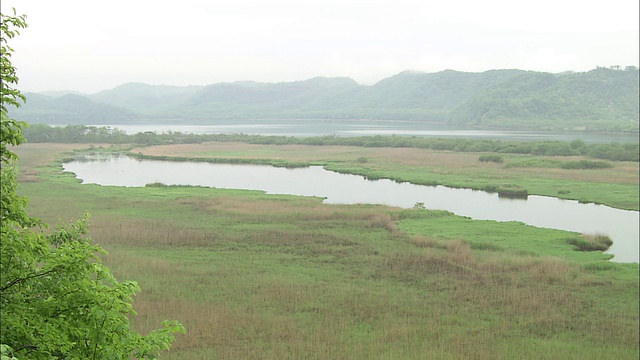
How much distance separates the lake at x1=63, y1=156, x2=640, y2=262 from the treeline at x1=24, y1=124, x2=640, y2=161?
44.9m

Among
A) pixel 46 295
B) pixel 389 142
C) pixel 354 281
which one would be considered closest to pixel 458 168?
pixel 389 142

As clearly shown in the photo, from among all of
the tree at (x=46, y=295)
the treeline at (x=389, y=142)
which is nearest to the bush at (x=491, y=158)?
the treeline at (x=389, y=142)

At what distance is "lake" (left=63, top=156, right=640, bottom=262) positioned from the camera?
158 ft

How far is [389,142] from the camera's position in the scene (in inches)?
5438

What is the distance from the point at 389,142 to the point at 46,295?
433 ft

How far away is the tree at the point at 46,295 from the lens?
7.83 m

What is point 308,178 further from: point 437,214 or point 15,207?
point 15,207

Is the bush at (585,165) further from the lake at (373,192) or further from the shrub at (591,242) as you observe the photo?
the shrub at (591,242)

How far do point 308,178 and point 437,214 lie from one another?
3372 cm

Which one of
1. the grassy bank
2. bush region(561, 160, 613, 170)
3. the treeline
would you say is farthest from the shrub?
the treeline

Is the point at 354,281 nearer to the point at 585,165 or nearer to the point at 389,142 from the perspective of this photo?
the point at 585,165

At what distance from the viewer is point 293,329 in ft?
70.4

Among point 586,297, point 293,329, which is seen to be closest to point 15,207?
point 293,329

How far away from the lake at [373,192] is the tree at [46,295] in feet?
119
